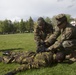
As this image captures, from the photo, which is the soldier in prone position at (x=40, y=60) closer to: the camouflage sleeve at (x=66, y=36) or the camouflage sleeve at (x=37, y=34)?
the camouflage sleeve at (x=66, y=36)

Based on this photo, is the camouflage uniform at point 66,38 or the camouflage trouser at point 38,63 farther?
the camouflage uniform at point 66,38

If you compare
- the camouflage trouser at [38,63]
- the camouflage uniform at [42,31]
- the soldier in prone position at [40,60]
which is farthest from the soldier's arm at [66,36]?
the camouflage uniform at [42,31]

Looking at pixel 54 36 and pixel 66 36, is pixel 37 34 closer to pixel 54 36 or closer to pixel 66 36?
pixel 54 36

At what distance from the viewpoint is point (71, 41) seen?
8.55 metres

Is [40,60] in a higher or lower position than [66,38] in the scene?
lower

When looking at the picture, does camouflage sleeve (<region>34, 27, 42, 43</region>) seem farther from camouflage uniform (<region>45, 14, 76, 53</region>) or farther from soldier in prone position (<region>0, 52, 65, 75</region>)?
camouflage uniform (<region>45, 14, 76, 53</region>)

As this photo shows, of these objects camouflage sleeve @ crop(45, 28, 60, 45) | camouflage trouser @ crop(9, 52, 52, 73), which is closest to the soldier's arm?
camouflage trouser @ crop(9, 52, 52, 73)

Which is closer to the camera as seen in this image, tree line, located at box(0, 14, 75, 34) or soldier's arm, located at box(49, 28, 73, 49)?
soldier's arm, located at box(49, 28, 73, 49)

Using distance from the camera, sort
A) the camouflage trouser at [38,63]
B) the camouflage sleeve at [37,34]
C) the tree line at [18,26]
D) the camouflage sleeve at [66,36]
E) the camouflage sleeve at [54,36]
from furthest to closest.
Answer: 1. the tree line at [18,26]
2. the camouflage sleeve at [37,34]
3. the camouflage sleeve at [54,36]
4. the camouflage sleeve at [66,36]
5. the camouflage trouser at [38,63]

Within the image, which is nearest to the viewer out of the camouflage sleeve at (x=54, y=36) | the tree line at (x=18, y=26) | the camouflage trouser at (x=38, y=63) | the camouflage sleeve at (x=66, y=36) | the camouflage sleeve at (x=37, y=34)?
the camouflage trouser at (x=38, y=63)

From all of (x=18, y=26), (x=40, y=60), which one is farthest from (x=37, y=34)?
(x=18, y=26)

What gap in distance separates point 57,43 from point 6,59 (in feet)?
9.38

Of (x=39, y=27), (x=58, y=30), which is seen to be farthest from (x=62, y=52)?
(x=39, y=27)

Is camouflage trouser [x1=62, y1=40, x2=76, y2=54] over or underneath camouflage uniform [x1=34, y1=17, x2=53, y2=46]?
underneath
